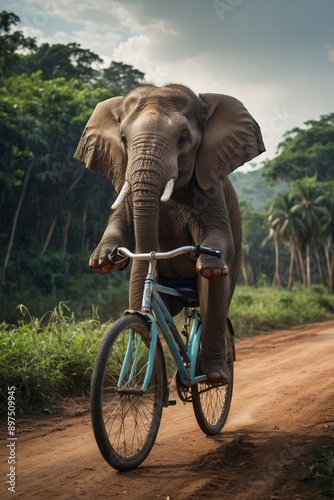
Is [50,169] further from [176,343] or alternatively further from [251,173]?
[251,173]

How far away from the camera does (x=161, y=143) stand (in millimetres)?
4934

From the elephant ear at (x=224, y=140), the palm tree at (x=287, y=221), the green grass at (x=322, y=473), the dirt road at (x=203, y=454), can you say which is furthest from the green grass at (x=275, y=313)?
the palm tree at (x=287, y=221)

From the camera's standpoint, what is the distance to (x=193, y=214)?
5.58m

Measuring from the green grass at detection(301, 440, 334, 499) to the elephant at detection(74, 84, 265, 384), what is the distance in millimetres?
1122

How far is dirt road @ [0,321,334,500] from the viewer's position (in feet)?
13.0

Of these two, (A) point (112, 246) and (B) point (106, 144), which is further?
(B) point (106, 144)

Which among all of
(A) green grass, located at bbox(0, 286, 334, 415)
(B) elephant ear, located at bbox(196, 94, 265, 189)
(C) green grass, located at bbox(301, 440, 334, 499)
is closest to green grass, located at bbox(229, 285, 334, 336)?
(A) green grass, located at bbox(0, 286, 334, 415)

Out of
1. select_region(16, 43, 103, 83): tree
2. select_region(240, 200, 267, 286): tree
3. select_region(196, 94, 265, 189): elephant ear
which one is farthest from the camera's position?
select_region(240, 200, 267, 286): tree

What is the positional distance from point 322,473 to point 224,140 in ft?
9.22

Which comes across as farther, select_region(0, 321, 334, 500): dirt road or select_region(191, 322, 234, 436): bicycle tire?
select_region(191, 322, 234, 436): bicycle tire

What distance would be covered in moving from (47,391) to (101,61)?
36.7 meters

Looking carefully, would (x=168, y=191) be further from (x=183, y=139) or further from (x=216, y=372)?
(x=216, y=372)

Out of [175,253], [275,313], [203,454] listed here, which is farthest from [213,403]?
[275,313]

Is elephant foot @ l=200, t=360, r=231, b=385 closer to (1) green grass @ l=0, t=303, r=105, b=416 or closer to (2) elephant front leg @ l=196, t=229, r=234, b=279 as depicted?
(2) elephant front leg @ l=196, t=229, r=234, b=279
